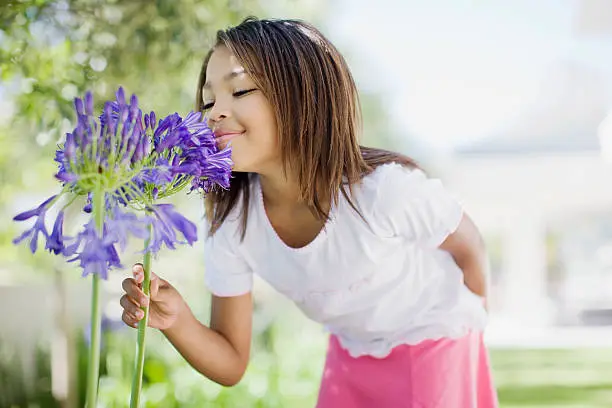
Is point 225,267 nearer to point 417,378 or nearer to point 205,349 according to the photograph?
point 205,349

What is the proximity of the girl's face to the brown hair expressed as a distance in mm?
17

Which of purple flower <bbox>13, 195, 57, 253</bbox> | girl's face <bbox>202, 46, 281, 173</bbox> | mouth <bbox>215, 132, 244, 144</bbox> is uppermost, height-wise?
girl's face <bbox>202, 46, 281, 173</bbox>

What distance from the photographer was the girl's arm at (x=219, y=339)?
1.48 m

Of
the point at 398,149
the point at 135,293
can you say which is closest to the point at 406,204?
the point at 135,293

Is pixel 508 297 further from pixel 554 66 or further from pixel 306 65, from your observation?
pixel 306 65

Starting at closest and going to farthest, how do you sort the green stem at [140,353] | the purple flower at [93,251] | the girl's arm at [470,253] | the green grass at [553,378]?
the purple flower at [93,251], the green stem at [140,353], the girl's arm at [470,253], the green grass at [553,378]

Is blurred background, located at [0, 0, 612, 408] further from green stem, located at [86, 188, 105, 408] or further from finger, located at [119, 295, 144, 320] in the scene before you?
green stem, located at [86, 188, 105, 408]

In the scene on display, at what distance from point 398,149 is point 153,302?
28.9ft

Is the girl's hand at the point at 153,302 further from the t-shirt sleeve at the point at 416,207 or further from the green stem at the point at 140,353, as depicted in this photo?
the t-shirt sleeve at the point at 416,207

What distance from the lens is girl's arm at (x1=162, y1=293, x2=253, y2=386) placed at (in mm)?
1479

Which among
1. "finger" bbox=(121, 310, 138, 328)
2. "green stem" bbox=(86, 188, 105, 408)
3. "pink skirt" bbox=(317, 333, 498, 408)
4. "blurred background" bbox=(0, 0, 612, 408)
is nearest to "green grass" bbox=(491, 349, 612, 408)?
"blurred background" bbox=(0, 0, 612, 408)

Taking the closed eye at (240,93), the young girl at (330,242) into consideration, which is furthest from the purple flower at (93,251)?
the closed eye at (240,93)

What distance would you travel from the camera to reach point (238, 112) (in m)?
1.40

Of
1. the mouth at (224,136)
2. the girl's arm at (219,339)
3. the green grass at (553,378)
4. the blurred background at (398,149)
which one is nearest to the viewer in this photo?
the mouth at (224,136)
